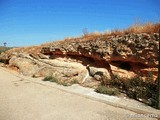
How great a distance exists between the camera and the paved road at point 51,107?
6073 millimetres

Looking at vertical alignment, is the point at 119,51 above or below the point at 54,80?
above

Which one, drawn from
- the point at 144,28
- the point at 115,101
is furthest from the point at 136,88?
the point at 144,28

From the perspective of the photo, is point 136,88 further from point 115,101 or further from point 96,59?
point 96,59

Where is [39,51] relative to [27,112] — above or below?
above

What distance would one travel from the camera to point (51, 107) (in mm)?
6934

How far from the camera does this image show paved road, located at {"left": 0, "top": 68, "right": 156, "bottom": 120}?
19.9 ft

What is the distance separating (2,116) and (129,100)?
4.45 meters

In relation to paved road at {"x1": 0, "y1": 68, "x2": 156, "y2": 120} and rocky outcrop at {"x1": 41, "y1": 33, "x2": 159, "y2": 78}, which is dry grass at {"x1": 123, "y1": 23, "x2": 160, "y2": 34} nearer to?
rocky outcrop at {"x1": 41, "y1": 33, "x2": 159, "y2": 78}

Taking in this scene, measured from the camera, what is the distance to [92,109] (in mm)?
6664

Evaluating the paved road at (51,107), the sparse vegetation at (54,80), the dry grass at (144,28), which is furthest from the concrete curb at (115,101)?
the dry grass at (144,28)

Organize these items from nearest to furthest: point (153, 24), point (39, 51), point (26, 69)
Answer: point (153, 24)
point (26, 69)
point (39, 51)

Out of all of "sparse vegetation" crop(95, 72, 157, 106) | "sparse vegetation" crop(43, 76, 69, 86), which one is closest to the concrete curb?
"sparse vegetation" crop(95, 72, 157, 106)

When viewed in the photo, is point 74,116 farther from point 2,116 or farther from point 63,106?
point 2,116

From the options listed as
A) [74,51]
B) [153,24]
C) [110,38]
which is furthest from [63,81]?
[153,24]
